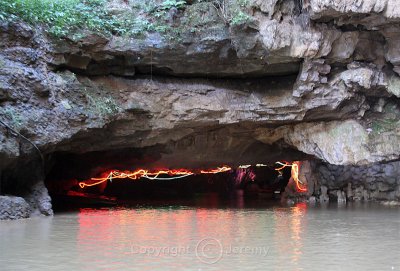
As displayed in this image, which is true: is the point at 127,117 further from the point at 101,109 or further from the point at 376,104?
the point at 376,104

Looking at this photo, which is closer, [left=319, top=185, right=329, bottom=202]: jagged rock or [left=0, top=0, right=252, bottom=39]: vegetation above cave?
[left=0, top=0, right=252, bottom=39]: vegetation above cave

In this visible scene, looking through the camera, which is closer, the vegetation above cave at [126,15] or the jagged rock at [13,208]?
the jagged rock at [13,208]

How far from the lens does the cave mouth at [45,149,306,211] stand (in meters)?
16.7

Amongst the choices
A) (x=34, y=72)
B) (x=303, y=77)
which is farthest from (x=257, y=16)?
(x=34, y=72)

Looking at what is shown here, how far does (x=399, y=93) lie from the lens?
36.6 ft

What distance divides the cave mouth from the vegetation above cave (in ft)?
15.5

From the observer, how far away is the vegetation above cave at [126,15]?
10234mm

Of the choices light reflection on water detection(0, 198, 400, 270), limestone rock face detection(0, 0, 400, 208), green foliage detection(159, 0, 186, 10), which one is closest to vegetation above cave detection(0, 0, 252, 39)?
green foliage detection(159, 0, 186, 10)

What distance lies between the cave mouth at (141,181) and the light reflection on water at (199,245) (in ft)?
20.5

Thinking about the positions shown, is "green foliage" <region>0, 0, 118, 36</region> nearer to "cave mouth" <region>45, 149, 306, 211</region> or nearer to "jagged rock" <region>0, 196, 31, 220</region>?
"jagged rock" <region>0, 196, 31, 220</region>

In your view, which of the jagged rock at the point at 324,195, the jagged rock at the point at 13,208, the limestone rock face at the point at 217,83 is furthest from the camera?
the jagged rock at the point at 324,195

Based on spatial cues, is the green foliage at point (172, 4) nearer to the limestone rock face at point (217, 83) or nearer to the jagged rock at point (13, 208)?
the limestone rock face at point (217, 83)

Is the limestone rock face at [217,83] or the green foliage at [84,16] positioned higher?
the green foliage at [84,16]

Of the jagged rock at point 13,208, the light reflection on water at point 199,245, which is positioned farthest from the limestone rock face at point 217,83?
the light reflection on water at point 199,245
